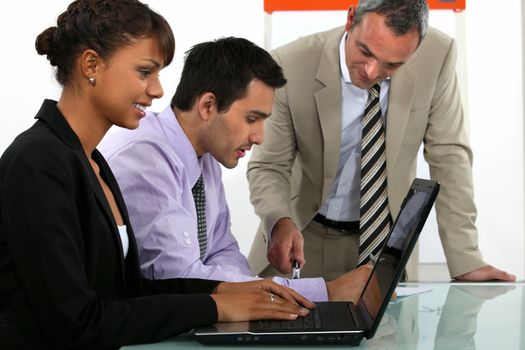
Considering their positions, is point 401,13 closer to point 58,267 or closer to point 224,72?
point 224,72

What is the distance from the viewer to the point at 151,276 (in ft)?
5.81

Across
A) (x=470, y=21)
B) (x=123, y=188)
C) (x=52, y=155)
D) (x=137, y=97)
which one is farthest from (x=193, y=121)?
(x=470, y=21)

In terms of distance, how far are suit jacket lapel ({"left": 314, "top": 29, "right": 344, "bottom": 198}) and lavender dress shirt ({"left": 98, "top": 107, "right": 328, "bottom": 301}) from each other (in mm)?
580

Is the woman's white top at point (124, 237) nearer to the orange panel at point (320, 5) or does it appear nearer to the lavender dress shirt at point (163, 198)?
the lavender dress shirt at point (163, 198)

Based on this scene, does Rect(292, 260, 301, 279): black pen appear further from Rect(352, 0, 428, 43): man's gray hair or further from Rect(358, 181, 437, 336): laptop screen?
Rect(352, 0, 428, 43): man's gray hair

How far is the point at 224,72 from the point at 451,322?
82cm

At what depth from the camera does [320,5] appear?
4285mm

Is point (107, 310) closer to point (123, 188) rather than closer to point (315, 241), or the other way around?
point (123, 188)

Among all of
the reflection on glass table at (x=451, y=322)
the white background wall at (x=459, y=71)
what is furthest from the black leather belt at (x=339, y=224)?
the white background wall at (x=459, y=71)

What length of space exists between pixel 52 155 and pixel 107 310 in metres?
0.27

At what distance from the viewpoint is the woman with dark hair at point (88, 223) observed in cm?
132

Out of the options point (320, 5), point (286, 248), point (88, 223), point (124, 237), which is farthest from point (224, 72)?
point (320, 5)

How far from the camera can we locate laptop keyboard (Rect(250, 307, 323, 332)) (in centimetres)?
138

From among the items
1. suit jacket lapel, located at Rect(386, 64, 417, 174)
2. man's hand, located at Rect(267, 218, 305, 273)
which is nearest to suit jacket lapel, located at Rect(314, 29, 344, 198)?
suit jacket lapel, located at Rect(386, 64, 417, 174)
